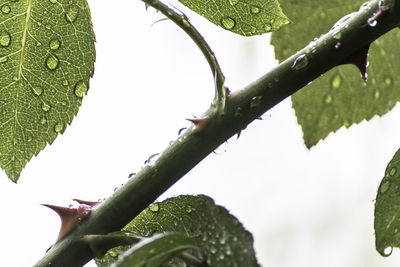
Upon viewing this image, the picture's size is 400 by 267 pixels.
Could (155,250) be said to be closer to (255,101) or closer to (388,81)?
(255,101)

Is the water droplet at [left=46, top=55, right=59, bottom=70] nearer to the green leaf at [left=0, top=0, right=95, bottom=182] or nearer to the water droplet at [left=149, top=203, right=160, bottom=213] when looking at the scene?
the green leaf at [left=0, top=0, right=95, bottom=182]

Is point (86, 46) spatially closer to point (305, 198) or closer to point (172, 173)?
point (172, 173)

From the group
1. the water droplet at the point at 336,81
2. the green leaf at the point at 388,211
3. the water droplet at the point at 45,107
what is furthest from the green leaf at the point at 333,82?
the water droplet at the point at 45,107

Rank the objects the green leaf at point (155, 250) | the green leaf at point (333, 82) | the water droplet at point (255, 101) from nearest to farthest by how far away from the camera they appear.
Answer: the green leaf at point (155, 250), the water droplet at point (255, 101), the green leaf at point (333, 82)

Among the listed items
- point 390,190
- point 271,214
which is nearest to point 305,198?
point 271,214

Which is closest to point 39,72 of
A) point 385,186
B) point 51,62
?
point 51,62

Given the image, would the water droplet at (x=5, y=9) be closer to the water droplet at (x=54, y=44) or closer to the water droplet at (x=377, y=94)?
the water droplet at (x=54, y=44)
